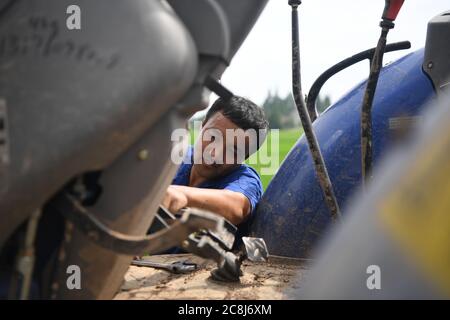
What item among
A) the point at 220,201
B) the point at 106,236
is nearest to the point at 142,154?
the point at 106,236

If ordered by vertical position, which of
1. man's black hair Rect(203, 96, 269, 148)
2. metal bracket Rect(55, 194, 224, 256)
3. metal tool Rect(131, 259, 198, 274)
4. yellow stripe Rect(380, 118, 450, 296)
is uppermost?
man's black hair Rect(203, 96, 269, 148)

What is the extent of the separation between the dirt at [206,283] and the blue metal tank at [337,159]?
145 mm

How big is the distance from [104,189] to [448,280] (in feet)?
1.98

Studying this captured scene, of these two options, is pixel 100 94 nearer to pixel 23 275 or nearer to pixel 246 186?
pixel 23 275

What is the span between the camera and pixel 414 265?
55 centimetres

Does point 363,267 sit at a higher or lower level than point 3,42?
lower

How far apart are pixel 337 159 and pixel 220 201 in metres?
0.47

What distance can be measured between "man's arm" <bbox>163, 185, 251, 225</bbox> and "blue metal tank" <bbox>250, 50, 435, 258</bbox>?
122mm

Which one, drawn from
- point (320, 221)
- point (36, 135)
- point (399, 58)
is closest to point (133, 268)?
point (320, 221)

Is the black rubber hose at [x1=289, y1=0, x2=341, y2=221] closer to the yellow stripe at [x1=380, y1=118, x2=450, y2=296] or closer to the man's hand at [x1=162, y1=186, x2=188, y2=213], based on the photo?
the man's hand at [x1=162, y1=186, x2=188, y2=213]

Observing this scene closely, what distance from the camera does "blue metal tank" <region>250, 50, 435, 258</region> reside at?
1722 millimetres

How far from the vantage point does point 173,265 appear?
1524 mm

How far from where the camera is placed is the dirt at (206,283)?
1.30m

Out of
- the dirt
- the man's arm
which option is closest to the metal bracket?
the dirt
